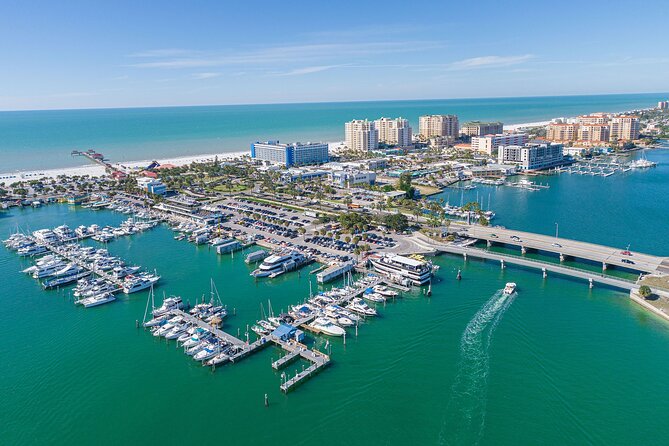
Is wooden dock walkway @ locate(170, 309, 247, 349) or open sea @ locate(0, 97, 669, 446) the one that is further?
wooden dock walkway @ locate(170, 309, 247, 349)

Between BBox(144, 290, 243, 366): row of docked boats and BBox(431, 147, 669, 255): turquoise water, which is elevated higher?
BBox(431, 147, 669, 255): turquoise water

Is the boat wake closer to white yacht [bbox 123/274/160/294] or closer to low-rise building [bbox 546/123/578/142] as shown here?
white yacht [bbox 123/274/160/294]

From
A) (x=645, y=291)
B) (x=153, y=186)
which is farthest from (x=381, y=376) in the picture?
(x=153, y=186)

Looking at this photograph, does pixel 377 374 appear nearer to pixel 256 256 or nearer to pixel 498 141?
pixel 256 256

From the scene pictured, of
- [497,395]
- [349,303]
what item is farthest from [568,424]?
[349,303]

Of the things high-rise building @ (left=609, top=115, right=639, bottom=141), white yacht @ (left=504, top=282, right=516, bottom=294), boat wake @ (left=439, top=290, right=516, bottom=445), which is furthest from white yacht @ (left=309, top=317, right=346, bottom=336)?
high-rise building @ (left=609, top=115, right=639, bottom=141)

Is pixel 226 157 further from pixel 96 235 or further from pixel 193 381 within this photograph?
pixel 193 381
